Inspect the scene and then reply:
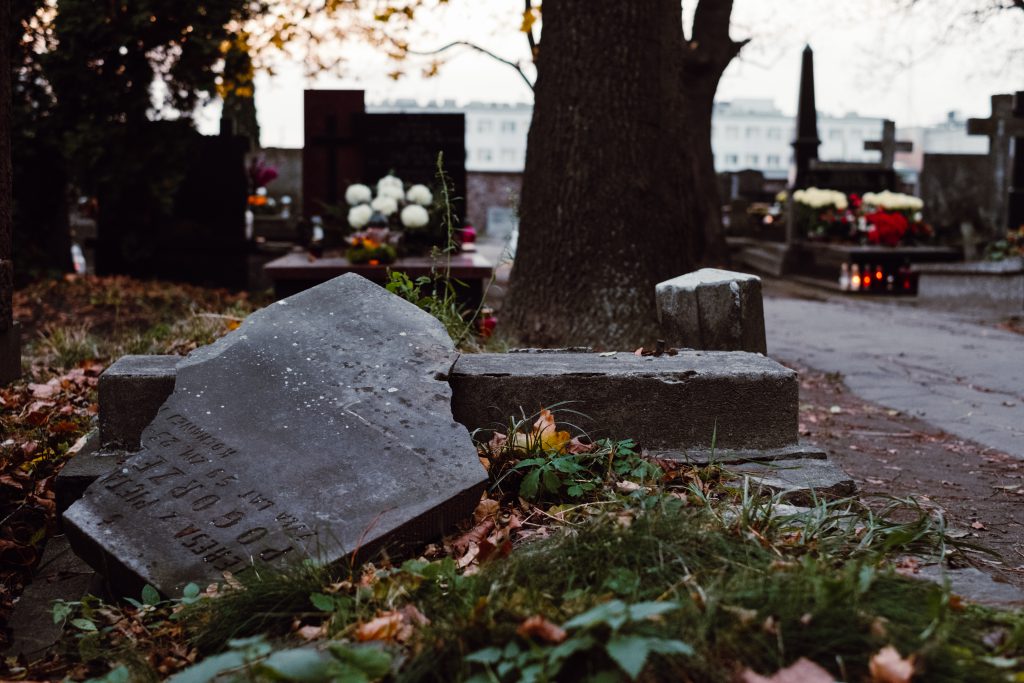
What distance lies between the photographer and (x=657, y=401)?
12.3ft

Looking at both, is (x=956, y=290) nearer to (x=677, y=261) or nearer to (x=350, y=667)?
(x=677, y=261)

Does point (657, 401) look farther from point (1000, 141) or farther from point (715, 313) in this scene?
point (1000, 141)

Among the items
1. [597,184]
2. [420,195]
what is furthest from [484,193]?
[597,184]

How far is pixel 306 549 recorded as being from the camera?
8.77 ft

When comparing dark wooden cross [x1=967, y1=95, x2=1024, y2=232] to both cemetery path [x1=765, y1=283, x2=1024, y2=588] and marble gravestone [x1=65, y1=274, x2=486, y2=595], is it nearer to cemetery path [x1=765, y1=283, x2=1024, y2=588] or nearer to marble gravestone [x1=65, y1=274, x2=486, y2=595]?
cemetery path [x1=765, y1=283, x2=1024, y2=588]

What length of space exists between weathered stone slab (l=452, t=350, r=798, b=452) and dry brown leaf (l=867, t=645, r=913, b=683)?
6.28 feet

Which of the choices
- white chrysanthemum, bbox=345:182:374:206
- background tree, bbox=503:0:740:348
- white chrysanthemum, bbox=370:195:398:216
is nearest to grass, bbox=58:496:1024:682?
background tree, bbox=503:0:740:348

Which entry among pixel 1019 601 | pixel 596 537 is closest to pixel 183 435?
pixel 596 537

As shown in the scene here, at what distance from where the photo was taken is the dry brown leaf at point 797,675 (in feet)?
5.93

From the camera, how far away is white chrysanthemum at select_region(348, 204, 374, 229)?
9.35 metres

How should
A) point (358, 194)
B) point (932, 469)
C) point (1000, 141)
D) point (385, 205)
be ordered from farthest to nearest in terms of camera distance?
point (1000, 141) < point (358, 194) < point (385, 205) < point (932, 469)

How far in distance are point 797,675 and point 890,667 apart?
0.16 meters

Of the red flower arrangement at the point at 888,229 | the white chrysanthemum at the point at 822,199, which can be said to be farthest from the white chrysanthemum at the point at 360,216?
the white chrysanthemum at the point at 822,199

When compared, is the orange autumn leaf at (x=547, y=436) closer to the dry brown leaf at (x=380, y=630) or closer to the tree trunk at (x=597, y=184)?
the dry brown leaf at (x=380, y=630)
